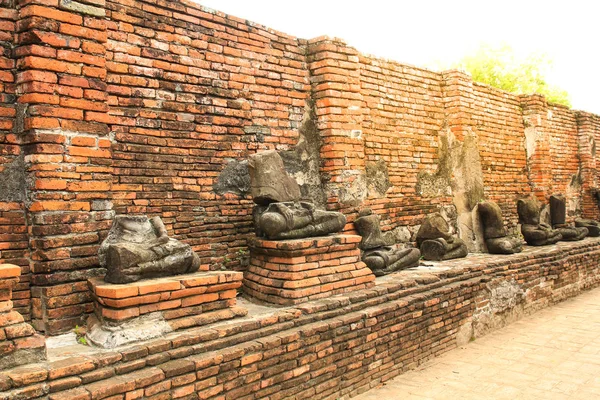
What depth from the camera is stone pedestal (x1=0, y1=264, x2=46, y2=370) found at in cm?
280

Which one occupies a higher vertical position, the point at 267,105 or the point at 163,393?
the point at 267,105

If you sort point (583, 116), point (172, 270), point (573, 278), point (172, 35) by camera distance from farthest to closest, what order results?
point (583, 116) < point (573, 278) < point (172, 35) < point (172, 270)

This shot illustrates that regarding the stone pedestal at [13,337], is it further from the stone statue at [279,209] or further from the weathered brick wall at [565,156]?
the weathered brick wall at [565,156]

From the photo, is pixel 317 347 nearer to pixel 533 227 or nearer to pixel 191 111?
pixel 191 111

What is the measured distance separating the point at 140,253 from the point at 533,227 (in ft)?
24.1

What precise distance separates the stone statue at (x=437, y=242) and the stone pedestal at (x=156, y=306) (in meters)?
3.81

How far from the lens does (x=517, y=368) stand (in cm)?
491

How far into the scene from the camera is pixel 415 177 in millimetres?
7453

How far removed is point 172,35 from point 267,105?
4.24ft

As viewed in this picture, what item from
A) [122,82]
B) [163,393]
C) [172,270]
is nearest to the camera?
[163,393]

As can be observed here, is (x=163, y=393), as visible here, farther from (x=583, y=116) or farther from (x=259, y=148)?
A: (x=583, y=116)

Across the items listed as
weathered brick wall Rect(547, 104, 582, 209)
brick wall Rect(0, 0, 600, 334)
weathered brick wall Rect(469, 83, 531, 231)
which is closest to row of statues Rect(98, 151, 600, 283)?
brick wall Rect(0, 0, 600, 334)

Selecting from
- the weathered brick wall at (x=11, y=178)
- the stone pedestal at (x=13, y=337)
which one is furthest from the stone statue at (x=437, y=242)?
the stone pedestal at (x=13, y=337)

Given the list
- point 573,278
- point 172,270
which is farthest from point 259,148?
point 573,278
